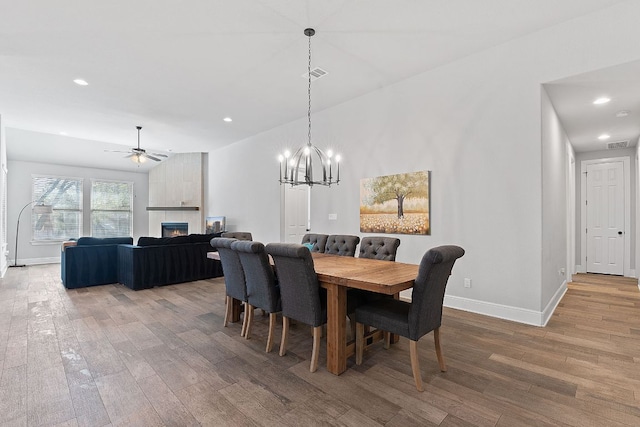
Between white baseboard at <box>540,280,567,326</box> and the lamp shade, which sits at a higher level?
the lamp shade

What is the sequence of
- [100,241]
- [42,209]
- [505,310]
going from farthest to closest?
[42,209]
[100,241]
[505,310]

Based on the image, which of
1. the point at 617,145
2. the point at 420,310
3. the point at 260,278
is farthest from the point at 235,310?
the point at 617,145

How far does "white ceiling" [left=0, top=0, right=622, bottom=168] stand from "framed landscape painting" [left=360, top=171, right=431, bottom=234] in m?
1.44

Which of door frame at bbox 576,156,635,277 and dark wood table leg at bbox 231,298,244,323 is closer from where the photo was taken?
dark wood table leg at bbox 231,298,244,323

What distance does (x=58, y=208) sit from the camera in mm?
8664

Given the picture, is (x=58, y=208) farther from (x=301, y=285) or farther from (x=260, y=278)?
(x=301, y=285)

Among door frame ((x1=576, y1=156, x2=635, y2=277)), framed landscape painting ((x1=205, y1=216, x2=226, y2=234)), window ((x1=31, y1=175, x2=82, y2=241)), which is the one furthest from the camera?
window ((x1=31, y1=175, x2=82, y2=241))

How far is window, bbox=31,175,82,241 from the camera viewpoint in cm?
834

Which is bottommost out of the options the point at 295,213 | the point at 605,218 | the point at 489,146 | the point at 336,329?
the point at 336,329

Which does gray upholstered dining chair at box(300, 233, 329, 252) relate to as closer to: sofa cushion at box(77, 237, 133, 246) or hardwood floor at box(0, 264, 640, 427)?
hardwood floor at box(0, 264, 640, 427)

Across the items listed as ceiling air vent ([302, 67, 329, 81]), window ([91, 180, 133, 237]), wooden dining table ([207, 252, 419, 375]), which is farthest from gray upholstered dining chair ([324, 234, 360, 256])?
window ([91, 180, 133, 237])

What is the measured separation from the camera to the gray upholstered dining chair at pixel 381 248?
11.1ft

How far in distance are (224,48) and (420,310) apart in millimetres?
3410

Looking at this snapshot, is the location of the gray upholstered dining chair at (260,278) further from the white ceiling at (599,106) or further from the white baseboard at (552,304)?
the white ceiling at (599,106)
